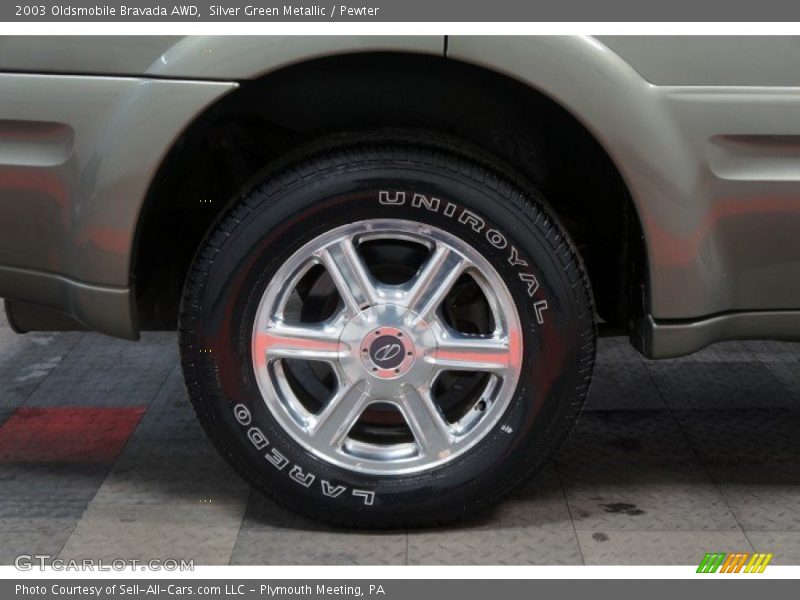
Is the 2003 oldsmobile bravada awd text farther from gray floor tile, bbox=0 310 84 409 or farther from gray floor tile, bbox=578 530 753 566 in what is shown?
gray floor tile, bbox=0 310 84 409

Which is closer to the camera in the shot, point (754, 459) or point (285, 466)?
point (285, 466)

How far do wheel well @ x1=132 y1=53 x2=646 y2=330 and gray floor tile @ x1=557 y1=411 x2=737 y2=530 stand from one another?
0.41m


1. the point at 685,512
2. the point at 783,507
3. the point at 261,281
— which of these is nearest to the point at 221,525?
the point at 261,281

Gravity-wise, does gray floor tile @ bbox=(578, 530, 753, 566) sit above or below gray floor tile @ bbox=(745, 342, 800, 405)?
above

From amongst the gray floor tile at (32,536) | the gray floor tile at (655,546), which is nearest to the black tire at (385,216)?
the gray floor tile at (655,546)

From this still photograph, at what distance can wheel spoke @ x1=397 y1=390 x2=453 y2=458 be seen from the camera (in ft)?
9.63

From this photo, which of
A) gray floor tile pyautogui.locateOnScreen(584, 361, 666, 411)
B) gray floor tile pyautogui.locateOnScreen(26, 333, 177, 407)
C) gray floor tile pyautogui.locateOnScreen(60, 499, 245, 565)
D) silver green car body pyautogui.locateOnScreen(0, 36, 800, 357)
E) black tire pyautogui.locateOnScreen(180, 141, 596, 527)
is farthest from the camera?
gray floor tile pyautogui.locateOnScreen(26, 333, 177, 407)

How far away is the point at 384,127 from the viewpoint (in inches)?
115

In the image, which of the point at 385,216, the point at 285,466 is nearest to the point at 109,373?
the point at 285,466

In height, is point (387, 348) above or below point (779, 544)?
above

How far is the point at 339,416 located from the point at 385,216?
458mm

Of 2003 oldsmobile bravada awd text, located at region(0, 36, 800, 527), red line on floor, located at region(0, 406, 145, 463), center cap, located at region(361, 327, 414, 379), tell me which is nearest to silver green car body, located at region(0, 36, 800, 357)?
2003 oldsmobile bravada awd text, located at region(0, 36, 800, 527)

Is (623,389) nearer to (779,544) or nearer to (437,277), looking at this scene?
(779,544)

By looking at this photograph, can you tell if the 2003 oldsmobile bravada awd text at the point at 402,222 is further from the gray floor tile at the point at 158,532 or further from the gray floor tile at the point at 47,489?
the gray floor tile at the point at 47,489
